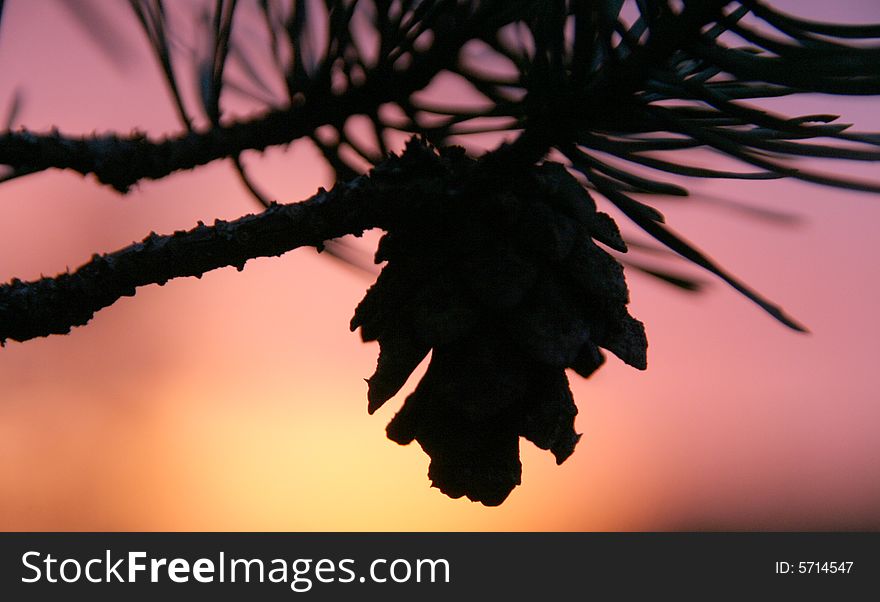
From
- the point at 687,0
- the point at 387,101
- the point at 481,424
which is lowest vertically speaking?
the point at 481,424

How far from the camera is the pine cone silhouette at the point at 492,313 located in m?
0.34

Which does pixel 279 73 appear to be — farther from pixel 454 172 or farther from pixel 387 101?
pixel 454 172

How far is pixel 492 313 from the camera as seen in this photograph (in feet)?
1.18

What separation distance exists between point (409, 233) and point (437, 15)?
0.50ft

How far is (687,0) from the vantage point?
265 millimetres

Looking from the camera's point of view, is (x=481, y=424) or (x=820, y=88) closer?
(x=820, y=88)

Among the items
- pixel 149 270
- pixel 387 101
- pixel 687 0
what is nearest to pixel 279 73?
pixel 387 101

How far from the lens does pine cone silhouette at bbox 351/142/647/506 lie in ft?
1.12

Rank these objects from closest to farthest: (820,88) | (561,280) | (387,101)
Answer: (820,88) → (561,280) → (387,101)

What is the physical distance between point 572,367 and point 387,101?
224 millimetres

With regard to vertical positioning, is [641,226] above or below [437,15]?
below

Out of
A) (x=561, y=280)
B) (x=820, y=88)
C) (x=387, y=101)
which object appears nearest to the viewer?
(x=820, y=88)

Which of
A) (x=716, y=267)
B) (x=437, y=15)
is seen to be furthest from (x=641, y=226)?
(x=437, y=15)

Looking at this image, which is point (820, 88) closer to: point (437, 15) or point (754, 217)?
point (754, 217)
